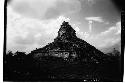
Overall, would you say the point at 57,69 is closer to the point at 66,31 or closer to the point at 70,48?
the point at 70,48

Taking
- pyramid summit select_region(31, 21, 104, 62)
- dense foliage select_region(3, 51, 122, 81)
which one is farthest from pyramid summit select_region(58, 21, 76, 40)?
dense foliage select_region(3, 51, 122, 81)

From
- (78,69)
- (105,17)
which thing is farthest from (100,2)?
(78,69)

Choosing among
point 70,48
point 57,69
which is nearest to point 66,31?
point 70,48

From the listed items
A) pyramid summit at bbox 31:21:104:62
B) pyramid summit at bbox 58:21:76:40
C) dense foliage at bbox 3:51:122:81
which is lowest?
dense foliage at bbox 3:51:122:81

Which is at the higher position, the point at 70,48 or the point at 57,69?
the point at 70,48

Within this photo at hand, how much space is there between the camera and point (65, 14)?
118 inches

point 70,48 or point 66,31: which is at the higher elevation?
point 66,31

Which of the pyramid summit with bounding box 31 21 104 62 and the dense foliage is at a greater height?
the pyramid summit with bounding box 31 21 104 62

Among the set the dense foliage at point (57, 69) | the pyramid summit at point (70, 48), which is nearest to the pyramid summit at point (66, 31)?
the pyramid summit at point (70, 48)

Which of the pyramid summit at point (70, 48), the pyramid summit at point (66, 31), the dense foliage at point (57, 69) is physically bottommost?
the dense foliage at point (57, 69)

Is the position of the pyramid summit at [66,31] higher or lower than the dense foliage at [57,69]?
higher

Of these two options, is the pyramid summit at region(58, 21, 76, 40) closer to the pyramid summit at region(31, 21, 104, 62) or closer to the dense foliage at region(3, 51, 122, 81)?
the pyramid summit at region(31, 21, 104, 62)

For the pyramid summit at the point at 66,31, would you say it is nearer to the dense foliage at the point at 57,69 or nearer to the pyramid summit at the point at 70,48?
the pyramid summit at the point at 70,48

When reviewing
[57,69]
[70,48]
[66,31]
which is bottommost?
[57,69]
